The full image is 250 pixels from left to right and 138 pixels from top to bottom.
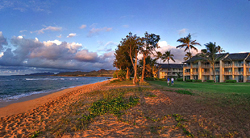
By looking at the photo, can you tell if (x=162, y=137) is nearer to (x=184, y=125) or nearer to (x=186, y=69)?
(x=184, y=125)

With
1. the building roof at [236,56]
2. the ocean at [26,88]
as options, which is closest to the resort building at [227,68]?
the building roof at [236,56]

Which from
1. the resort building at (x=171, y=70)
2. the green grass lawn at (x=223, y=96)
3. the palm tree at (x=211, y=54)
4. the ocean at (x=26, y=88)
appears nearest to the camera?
the green grass lawn at (x=223, y=96)

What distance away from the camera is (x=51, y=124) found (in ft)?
19.5

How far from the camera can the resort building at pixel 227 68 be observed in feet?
125

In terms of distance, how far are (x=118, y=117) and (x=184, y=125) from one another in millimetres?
2829

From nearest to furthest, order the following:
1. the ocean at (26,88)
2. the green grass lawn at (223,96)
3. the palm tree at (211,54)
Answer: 1. the green grass lawn at (223,96)
2. the ocean at (26,88)
3. the palm tree at (211,54)

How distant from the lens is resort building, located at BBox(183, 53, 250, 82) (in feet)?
125

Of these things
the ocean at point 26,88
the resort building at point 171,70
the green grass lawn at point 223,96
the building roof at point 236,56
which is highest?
the building roof at point 236,56

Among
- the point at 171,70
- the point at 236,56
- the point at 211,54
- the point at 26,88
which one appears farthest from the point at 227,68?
the point at 26,88

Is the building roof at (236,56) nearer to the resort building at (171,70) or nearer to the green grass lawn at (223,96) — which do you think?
the green grass lawn at (223,96)

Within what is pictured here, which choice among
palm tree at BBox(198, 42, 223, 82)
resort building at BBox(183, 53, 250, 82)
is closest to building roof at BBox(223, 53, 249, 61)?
resort building at BBox(183, 53, 250, 82)

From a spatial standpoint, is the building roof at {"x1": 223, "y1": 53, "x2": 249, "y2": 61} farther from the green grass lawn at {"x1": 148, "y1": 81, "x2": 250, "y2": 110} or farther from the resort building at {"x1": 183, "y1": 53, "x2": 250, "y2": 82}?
the green grass lawn at {"x1": 148, "y1": 81, "x2": 250, "y2": 110}

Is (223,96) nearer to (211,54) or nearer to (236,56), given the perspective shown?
(211,54)

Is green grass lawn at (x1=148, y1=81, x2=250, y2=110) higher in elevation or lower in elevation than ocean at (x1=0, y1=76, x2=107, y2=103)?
higher
